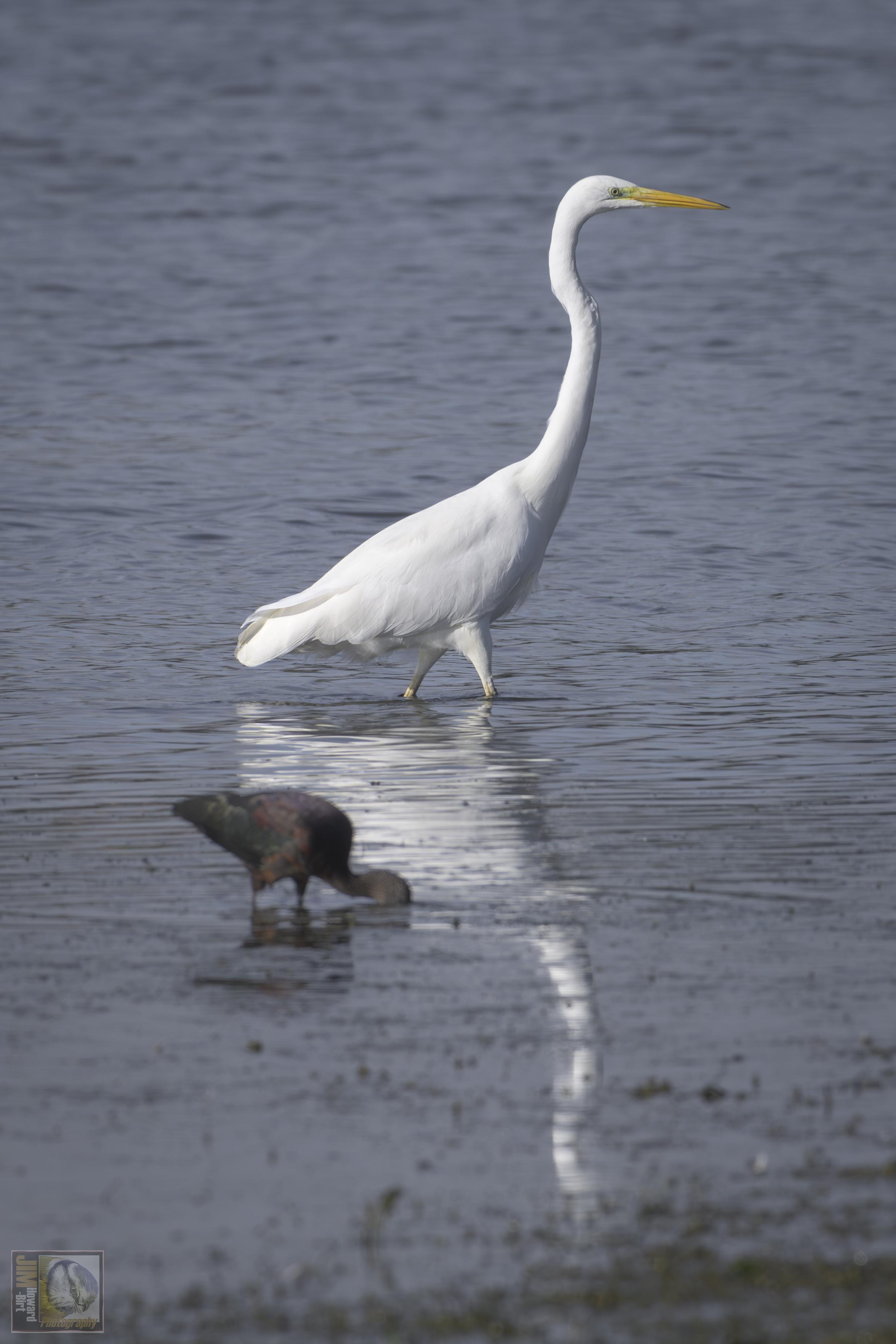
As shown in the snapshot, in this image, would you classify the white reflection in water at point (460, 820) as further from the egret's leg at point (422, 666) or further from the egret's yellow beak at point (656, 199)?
the egret's yellow beak at point (656, 199)

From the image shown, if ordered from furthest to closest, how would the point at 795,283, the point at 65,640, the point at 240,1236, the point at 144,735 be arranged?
the point at 795,283, the point at 65,640, the point at 144,735, the point at 240,1236

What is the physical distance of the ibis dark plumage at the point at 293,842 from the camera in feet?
17.6

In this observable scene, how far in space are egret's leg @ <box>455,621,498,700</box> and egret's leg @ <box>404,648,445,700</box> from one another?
0.24m

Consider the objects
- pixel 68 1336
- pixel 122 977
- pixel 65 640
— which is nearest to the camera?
pixel 68 1336

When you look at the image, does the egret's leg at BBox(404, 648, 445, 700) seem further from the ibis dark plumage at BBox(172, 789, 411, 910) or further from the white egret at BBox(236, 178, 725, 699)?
the ibis dark plumage at BBox(172, 789, 411, 910)

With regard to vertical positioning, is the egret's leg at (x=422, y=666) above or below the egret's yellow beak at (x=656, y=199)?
below

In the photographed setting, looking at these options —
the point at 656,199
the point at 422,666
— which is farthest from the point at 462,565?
the point at 656,199

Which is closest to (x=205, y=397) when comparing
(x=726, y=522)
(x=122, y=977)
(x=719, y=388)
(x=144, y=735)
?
(x=719, y=388)

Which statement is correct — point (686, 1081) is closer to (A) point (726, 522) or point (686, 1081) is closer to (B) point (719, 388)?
(A) point (726, 522)

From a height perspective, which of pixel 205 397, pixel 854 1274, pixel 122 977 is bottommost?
pixel 205 397

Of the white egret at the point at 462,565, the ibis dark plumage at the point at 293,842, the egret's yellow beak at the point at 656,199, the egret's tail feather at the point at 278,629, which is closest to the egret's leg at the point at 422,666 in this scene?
the white egret at the point at 462,565

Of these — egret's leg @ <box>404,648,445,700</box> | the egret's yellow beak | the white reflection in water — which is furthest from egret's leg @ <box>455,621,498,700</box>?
the egret's yellow beak

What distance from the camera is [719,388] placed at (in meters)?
18.9

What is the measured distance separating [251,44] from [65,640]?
38.5 m
